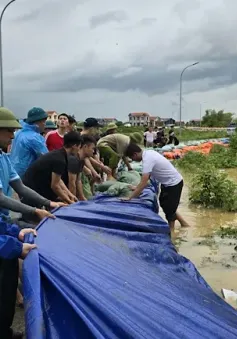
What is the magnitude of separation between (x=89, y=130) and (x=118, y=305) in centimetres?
474

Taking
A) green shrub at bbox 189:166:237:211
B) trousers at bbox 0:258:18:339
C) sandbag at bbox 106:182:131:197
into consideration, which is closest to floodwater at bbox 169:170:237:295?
green shrub at bbox 189:166:237:211

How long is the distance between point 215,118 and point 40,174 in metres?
90.2

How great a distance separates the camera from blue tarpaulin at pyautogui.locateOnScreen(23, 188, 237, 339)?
2.09m

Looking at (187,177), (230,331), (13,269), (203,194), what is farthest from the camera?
(187,177)

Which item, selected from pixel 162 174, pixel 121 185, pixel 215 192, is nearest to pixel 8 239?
pixel 121 185

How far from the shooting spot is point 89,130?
6.80 metres

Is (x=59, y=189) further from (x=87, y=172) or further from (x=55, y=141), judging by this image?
(x=55, y=141)

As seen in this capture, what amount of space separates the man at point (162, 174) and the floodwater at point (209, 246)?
53cm

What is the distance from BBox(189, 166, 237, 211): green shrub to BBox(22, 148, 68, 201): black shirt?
5.43 m

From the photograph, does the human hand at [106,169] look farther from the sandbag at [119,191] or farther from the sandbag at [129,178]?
the sandbag at [119,191]

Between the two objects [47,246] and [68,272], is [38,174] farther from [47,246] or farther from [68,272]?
[68,272]

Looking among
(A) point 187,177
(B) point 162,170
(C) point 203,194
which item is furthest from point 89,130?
(A) point 187,177

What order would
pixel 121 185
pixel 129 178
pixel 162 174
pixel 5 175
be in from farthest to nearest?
pixel 129 178
pixel 162 174
pixel 121 185
pixel 5 175

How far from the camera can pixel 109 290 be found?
93.7 inches
